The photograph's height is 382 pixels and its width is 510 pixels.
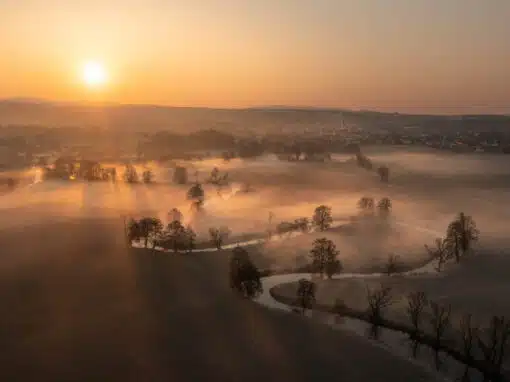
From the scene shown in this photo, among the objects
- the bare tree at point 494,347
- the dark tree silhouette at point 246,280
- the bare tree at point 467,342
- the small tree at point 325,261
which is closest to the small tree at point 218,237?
the small tree at point 325,261

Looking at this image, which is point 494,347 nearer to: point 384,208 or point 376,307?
point 376,307

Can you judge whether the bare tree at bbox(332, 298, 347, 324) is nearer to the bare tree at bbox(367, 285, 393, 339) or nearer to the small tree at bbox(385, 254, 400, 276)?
the bare tree at bbox(367, 285, 393, 339)

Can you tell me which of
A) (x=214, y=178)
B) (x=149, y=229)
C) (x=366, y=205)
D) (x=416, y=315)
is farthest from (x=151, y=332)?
(x=214, y=178)

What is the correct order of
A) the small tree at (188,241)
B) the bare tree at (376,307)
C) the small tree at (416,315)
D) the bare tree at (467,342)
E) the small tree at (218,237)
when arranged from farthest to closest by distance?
the small tree at (218,237) < the small tree at (188,241) < the bare tree at (376,307) < the small tree at (416,315) < the bare tree at (467,342)

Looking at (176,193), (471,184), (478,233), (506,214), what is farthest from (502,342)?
(471,184)

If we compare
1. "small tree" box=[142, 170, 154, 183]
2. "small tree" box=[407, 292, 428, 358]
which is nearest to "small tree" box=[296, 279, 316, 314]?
"small tree" box=[407, 292, 428, 358]

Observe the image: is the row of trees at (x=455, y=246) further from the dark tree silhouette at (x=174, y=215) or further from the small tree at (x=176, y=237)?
→ the dark tree silhouette at (x=174, y=215)
